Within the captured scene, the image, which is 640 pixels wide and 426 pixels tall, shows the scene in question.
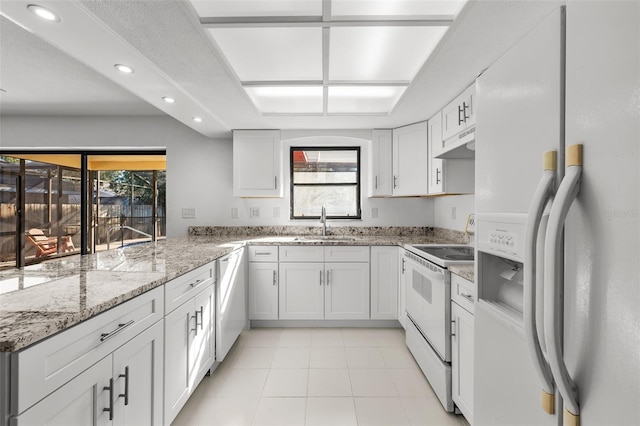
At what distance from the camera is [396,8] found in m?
1.49

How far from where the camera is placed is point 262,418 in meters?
1.75

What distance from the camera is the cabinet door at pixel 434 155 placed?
2656 millimetres

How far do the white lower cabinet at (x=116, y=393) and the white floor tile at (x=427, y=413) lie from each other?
1.43 metres

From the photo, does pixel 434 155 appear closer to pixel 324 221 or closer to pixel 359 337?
pixel 324 221

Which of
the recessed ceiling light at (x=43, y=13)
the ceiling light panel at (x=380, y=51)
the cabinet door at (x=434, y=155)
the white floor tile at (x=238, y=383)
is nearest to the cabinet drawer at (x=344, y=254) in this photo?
the cabinet door at (x=434, y=155)

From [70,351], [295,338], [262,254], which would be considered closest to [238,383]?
[295,338]

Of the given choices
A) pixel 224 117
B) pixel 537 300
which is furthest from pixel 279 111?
pixel 537 300

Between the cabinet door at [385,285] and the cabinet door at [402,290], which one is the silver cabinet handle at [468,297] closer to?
the cabinet door at [402,290]

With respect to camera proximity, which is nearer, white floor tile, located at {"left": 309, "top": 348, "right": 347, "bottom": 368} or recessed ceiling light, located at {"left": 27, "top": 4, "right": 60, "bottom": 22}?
recessed ceiling light, located at {"left": 27, "top": 4, "right": 60, "bottom": 22}

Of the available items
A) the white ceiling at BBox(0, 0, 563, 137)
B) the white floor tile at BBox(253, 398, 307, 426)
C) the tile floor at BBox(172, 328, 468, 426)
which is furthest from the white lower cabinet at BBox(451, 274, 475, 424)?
the white ceiling at BBox(0, 0, 563, 137)

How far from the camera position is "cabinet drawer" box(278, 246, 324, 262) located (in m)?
3.01

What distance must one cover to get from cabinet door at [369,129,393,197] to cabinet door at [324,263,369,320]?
3.11 ft

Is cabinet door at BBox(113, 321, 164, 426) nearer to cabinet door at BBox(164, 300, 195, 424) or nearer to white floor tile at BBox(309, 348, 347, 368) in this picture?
cabinet door at BBox(164, 300, 195, 424)

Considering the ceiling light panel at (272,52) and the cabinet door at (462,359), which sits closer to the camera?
the cabinet door at (462,359)
